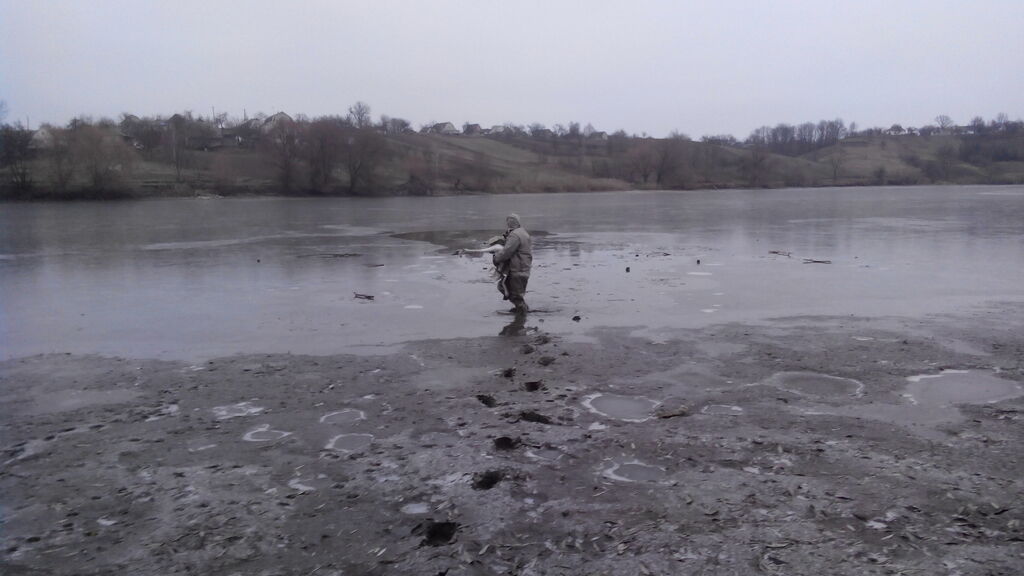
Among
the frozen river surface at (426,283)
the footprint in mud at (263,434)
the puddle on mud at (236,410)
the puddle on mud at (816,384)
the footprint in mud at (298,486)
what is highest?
the frozen river surface at (426,283)

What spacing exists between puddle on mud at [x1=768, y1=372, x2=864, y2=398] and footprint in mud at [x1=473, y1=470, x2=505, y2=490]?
378 cm

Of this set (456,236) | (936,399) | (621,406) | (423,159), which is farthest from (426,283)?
(423,159)

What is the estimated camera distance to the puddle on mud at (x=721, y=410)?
681cm

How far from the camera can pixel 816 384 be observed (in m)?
7.80

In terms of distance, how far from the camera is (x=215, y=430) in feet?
21.2

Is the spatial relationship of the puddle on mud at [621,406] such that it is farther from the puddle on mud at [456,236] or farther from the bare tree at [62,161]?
the bare tree at [62,161]

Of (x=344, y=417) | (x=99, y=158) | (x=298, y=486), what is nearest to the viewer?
(x=298, y=486)

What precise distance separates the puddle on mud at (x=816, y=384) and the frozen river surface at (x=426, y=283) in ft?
7.95

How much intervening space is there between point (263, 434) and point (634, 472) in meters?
3.33

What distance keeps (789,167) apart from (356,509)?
431 ft

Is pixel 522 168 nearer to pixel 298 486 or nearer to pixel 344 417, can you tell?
pixel 344 417

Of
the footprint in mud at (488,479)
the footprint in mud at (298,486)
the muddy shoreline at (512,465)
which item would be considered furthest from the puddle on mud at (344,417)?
the footprint in mud at (488,479)

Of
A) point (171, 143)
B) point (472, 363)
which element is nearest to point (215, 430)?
point (472, 363)

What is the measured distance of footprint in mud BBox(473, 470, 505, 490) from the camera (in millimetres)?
5215
